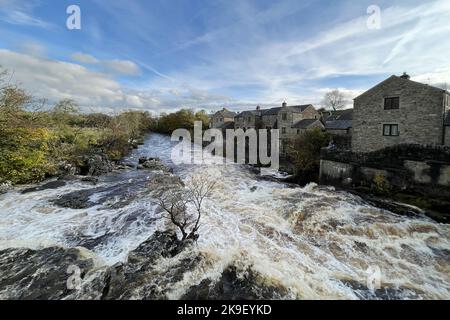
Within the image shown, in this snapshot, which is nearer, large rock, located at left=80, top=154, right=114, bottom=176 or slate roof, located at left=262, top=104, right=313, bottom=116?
large rock, located at left=80, top=154, right=114, bottom=176

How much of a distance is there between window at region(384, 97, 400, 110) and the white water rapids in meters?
7.24

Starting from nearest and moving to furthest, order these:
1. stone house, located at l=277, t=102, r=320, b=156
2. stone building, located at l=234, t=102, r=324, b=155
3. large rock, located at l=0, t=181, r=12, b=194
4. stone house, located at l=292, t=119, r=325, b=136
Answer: large rock, located at l=0, t=181, r=12, b=194 → stone house, located at l=292, t=119, r=325, b=136 → stone building, located at l=234, t=102, r=324, b=155 → stone house, located at l=277, t=102, r=320, b=156

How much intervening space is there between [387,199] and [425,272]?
747cm

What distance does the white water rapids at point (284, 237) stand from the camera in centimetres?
655

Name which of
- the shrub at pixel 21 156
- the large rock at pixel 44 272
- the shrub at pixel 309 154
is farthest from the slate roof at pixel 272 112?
the large rock at pixel 44 272

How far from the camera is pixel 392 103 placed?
51.6 feet

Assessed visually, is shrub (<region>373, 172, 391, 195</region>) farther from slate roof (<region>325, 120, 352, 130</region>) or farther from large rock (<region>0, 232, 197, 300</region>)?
large rock (<region>0, 232, 197, 300</region>)

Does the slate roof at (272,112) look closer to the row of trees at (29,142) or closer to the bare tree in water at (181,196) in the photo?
the bare tree in water at (181,196)

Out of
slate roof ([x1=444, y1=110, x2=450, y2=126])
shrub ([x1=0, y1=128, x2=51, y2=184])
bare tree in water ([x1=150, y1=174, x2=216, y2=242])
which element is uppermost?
slate roof ([x1=444, y1=110, x2=450, y2=126])

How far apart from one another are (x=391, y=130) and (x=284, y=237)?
41.6 feet

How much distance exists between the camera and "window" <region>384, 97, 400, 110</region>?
609 inches

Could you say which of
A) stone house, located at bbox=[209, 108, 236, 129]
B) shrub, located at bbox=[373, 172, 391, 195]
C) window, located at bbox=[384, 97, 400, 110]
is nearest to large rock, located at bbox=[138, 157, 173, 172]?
shrub, located at bbox=[373, 172, 391, 195]
